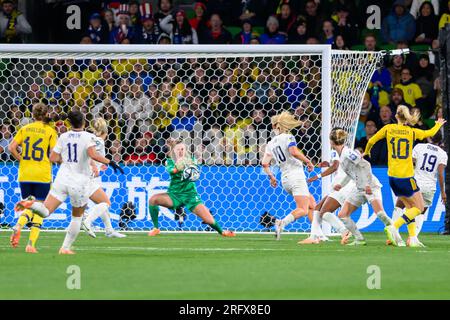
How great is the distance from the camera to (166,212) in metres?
20.6

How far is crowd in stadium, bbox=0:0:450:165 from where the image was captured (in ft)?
69.2

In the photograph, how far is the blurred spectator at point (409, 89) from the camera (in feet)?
75.8

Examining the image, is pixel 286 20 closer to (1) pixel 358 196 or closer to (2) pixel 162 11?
(2) pixel 162 11

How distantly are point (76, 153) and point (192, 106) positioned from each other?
26.4ft

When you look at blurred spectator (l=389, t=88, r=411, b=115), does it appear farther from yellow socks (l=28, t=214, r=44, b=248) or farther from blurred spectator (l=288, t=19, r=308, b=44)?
yellow socks (l=28, t=214, r=44, b=248)

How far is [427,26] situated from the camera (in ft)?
79.7

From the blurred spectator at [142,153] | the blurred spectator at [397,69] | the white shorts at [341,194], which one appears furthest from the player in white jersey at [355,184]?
the blurred spectator at [397,69]

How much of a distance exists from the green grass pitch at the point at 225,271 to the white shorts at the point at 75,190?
661mm

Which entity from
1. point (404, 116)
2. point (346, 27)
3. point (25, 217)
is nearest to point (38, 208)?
point (25, 217)

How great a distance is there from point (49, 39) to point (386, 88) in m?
7.50

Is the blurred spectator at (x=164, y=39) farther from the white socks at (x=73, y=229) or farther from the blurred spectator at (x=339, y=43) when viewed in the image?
the white socks at (x=73, y=229)
